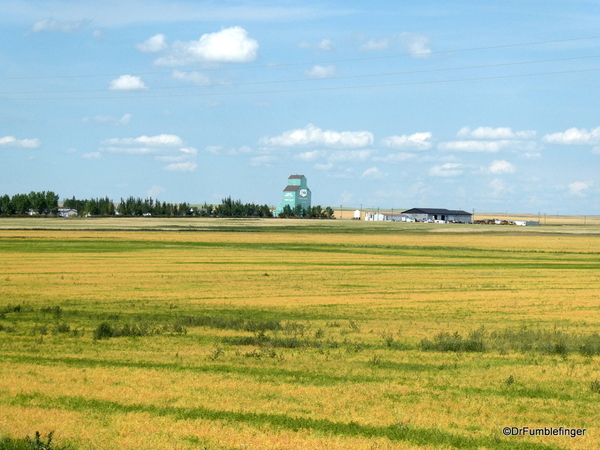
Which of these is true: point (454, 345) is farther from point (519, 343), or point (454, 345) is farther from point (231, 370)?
point (231, 370)

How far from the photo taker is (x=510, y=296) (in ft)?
131

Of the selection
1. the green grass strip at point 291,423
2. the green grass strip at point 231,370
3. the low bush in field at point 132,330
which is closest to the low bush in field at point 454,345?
the green grass strip at point 231,370

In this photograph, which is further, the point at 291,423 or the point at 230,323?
the point at 230,323

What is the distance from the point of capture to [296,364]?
19.5m

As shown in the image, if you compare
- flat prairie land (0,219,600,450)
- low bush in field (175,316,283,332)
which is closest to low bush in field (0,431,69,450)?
flat prairie land (0,219,600,450)

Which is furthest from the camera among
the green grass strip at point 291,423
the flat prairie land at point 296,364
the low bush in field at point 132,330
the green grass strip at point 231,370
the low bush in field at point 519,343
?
the low bush in field at point 132,330

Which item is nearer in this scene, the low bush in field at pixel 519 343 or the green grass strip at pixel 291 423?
the green grass strip at pixel 291 423

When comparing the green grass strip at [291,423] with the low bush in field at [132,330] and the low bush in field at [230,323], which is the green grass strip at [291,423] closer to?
the low bush in field at [132,330]

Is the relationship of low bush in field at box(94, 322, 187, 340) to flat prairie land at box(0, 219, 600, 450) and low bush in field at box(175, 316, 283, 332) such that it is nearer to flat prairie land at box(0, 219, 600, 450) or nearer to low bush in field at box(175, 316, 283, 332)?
flat prairie land at box(0, 219, 600, 450)

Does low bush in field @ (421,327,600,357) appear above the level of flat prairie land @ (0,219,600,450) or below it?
above

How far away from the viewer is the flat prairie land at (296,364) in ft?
44.3

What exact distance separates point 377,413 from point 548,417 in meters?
3.42

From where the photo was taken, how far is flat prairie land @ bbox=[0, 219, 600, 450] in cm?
1350

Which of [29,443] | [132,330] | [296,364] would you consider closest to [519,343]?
[296,364]
